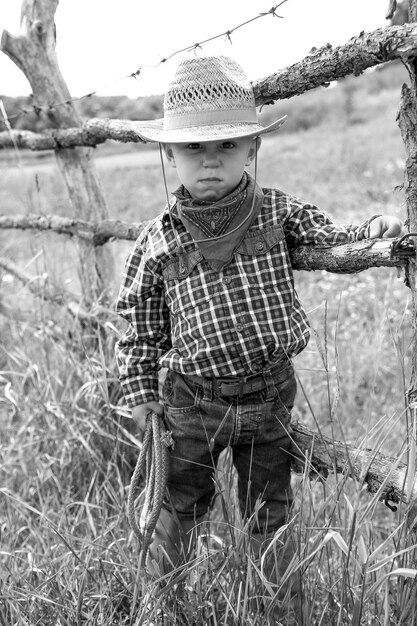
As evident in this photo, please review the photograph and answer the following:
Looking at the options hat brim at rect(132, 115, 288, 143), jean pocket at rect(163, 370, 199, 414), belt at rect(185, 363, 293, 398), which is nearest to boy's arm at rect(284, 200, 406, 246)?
hat brim at rect(132, 115, 288, 143)

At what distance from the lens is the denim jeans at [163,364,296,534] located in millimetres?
2143

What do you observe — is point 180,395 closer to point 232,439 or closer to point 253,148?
point 232,439

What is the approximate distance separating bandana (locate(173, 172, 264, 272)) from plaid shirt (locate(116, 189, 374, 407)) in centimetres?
3

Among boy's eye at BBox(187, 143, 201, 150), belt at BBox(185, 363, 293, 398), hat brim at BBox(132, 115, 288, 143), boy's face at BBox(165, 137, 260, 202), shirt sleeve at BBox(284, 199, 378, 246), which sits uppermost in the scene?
hat brim at BBox(132, 115, 288, 143)

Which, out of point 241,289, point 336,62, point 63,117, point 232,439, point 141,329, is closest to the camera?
point 336,62

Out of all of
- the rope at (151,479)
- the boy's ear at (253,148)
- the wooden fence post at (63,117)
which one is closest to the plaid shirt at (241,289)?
the boy's ear at (253,148)

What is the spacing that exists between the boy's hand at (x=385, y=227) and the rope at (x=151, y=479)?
0.85 m

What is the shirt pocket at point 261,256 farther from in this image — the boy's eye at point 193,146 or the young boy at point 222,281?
the boy's eye at point 193,146

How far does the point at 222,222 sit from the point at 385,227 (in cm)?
44

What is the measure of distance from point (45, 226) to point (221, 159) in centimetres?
180

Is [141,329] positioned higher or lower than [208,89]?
lower

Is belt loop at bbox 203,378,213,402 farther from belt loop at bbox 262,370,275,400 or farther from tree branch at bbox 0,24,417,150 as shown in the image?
tree branch at bbox 0,24,417,150

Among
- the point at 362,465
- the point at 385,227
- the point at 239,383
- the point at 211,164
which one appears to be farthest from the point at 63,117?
the point at 362,465

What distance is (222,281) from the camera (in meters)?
2.07
